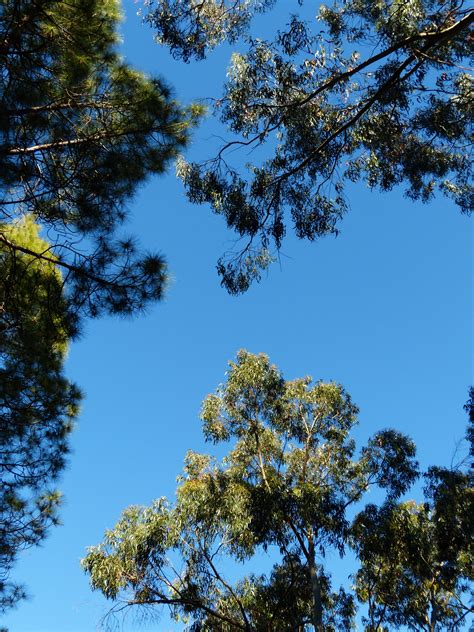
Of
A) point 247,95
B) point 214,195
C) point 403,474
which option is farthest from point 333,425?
point 247,95

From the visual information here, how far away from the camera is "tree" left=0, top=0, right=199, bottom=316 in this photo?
14.4 feet

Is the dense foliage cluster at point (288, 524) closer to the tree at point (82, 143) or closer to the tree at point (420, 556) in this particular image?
the tree at point (420, 556)

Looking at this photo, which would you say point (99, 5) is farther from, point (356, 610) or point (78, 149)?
point (356, 610)

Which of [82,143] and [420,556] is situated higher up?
[82,143]

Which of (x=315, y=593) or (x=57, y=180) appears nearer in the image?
(x=57, y=180)

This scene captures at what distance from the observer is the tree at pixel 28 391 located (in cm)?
532

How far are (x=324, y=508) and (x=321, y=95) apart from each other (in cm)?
651

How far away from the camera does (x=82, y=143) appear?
4699mm

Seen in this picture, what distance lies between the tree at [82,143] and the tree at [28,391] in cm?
58

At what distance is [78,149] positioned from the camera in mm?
4719

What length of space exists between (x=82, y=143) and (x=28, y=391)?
8.49ft

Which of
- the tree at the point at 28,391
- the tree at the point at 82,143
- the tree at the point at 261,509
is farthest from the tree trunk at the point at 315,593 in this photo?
the tree at the point at 82,143

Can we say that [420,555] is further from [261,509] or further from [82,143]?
[82,143]

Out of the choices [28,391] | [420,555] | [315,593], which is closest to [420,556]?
[420,555]
